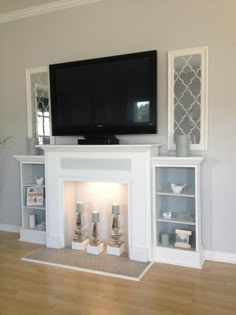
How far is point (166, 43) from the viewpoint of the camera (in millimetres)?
3178

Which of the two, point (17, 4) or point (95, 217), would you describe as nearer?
point (95, 217)

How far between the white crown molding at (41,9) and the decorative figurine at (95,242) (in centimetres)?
241

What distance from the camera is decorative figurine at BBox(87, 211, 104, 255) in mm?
3264

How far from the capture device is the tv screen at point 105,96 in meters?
3.20

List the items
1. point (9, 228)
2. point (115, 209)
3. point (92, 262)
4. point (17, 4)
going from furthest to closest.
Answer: point (9, 228)
point (17, 4)
point (115, 209)
point (92, 262)

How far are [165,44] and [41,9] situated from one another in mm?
1647

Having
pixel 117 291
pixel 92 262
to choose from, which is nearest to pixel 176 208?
pixel 92 262

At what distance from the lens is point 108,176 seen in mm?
3225

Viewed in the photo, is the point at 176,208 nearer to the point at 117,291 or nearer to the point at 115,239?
the point at 115,239

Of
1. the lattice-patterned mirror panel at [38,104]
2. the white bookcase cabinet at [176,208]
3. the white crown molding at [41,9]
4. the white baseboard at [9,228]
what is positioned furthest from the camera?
the white baseboard at [9,228]

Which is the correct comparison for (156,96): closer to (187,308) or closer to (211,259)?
(211,259)

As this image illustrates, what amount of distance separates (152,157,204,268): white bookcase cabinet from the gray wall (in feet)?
0.56

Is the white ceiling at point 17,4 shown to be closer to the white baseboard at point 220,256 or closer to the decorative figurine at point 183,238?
the decorative figurine at point 183,238

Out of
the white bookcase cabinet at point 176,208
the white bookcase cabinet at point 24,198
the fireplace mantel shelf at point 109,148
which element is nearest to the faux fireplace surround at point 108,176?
the fireplace mantel shelf at point 109,148
